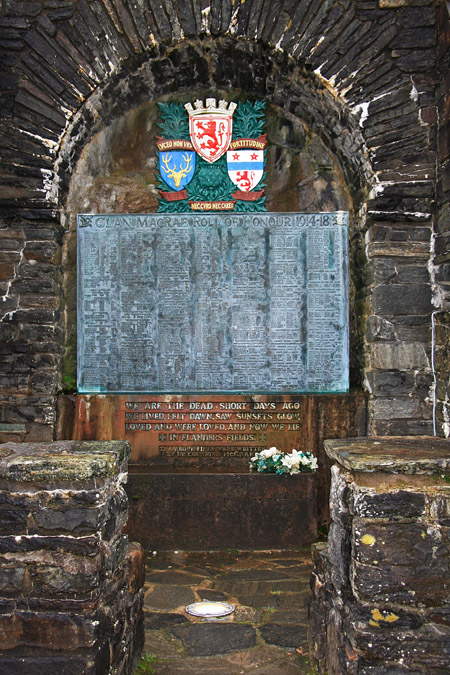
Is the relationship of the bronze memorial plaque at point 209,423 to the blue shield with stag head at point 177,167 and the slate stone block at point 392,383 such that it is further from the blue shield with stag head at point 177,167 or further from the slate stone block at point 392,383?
the blue shield with stag head at point 177,167

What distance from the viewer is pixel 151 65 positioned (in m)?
5.45

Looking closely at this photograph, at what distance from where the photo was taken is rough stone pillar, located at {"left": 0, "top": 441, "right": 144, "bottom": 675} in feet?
8.06

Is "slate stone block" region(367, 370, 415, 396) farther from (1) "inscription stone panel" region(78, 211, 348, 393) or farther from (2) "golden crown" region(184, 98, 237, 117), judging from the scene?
(2) "golden crown" region(184, 98, 237, 117)

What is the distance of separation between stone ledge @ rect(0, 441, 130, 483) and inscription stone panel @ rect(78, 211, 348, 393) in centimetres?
280

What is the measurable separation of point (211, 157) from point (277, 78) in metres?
0.97

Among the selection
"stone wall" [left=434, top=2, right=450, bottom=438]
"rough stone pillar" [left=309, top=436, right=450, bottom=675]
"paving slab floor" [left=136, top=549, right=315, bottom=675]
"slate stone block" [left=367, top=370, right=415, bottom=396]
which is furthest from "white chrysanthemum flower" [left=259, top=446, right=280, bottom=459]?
"rough stone pillar" [left=309, top=436, right=450, bottom=675]

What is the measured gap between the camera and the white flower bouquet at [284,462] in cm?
504

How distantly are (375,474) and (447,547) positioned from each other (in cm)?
42

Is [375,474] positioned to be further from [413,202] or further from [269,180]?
[269,180]

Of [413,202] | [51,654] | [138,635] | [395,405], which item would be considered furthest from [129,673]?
[413,202]

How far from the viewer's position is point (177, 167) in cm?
582

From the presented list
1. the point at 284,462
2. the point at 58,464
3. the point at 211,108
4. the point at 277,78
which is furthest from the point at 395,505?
the point at 211,108

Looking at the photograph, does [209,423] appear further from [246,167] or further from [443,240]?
[443,240]

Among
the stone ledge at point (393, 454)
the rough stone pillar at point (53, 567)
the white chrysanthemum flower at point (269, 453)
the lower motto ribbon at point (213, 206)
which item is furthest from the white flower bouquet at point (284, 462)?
the rough stone pillar at point (53, 567)
